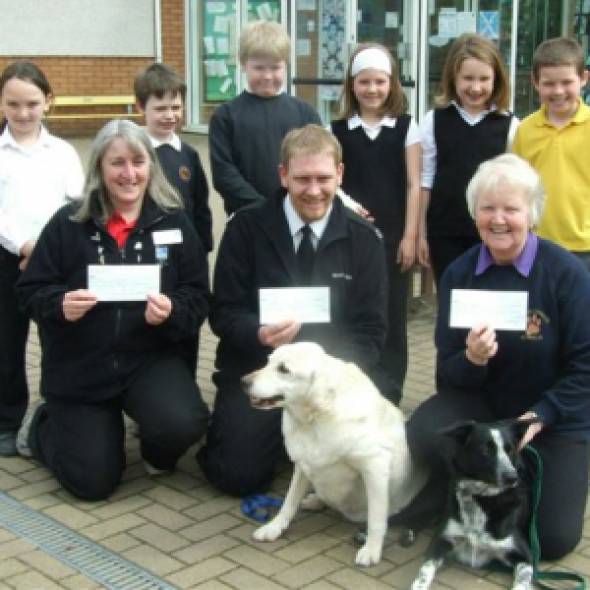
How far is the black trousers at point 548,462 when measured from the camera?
3.87 m

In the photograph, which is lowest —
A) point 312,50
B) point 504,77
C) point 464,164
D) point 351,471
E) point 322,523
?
point 322,523

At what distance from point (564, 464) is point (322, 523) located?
41.3 inches

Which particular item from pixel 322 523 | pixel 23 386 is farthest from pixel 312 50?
pixel 322 523

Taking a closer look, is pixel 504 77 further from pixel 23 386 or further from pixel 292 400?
pixel 23 386

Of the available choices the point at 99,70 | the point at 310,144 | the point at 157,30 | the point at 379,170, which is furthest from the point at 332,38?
the point at 310,144

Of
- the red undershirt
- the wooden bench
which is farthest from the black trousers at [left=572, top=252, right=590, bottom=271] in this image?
the wooden bench

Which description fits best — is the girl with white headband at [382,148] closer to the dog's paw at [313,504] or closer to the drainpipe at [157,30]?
the dog's paw at [313,504]

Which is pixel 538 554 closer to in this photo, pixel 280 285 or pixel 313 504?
pixel 313 504

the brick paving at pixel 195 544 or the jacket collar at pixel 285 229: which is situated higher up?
the jacket collar at pixel 285 229

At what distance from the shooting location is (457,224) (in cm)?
530

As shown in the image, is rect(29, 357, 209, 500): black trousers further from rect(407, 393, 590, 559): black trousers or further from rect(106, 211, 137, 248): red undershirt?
rect(407, 393, 590, 559): black trousers

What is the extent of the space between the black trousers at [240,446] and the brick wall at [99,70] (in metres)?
11.2

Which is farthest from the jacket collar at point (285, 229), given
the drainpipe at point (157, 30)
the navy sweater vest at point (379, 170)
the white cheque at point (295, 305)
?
the drainpipe at point (157, 30)

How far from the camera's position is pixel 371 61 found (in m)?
5.22
